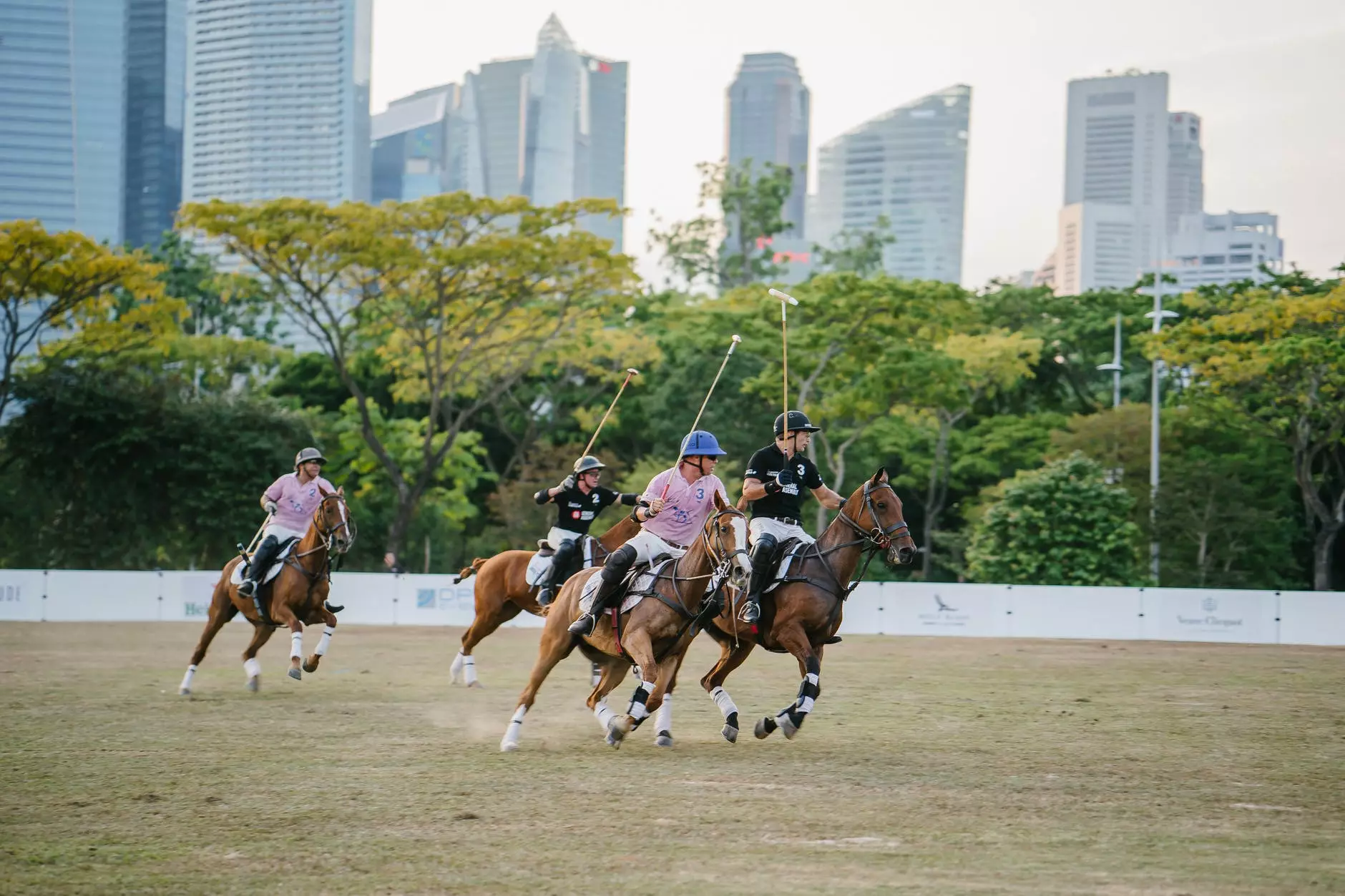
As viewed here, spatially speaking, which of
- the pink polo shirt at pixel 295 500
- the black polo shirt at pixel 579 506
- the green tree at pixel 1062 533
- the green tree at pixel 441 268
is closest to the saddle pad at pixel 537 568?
the black polo shirt at pixel 579 506

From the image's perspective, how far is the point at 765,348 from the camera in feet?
157

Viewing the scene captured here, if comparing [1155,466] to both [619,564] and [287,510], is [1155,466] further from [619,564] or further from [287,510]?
[619,564]

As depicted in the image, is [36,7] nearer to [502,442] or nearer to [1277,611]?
[502,442]

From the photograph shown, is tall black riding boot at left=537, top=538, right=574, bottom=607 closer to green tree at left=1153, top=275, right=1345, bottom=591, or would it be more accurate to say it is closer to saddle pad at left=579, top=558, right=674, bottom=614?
saddle pad at left=579, top=558, right=674, bottom=614

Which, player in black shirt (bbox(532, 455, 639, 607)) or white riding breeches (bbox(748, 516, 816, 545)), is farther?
player in black shirt (bbox(532, 455, 639, 607))

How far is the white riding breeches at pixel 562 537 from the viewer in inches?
640

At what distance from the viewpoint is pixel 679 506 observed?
12.8 metres

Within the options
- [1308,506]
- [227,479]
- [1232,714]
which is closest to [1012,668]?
[1232,714]

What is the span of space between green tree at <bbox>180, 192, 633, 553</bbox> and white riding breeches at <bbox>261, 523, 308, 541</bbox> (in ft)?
78.6

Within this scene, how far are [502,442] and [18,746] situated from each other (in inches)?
1893

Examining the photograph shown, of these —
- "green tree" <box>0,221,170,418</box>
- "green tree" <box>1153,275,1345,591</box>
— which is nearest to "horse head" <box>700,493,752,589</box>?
"green tree" <box>1153,275,1345,591</box>

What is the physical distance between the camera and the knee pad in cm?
1205

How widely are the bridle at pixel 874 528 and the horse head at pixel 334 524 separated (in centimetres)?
625

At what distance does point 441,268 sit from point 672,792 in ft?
112
